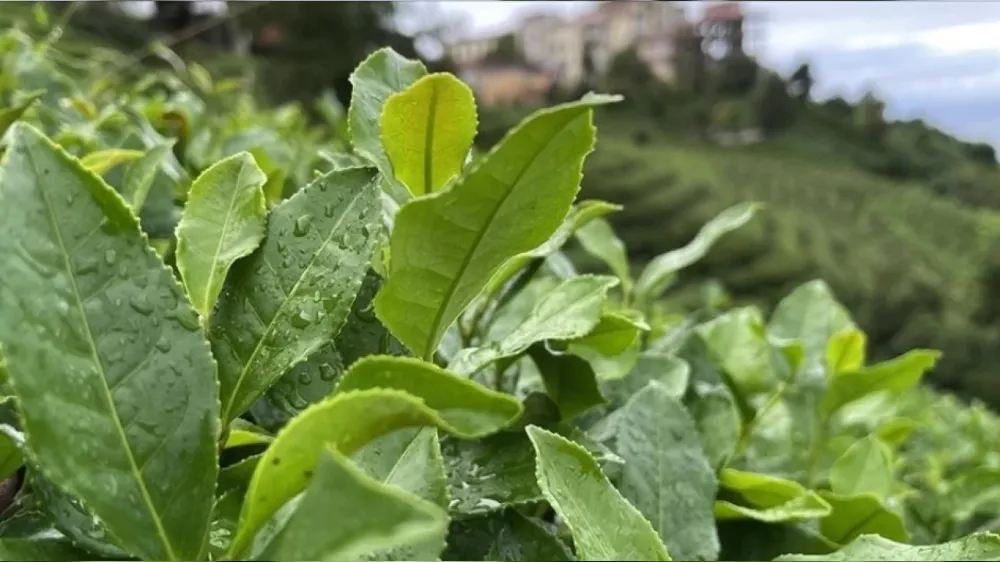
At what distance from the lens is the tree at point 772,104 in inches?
436

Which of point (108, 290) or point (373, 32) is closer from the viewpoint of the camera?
point (108, 290)

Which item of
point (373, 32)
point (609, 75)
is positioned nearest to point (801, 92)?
point (609, 75)

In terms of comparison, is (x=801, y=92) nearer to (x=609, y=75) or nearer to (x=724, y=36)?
(x=609, y=75)

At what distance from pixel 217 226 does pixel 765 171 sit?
1274 centimetres

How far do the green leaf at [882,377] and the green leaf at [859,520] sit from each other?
17 centimetres

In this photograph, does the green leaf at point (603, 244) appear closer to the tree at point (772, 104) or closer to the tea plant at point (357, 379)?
the tea plant at point (357, 379)

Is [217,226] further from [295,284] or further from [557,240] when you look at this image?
[557,240]

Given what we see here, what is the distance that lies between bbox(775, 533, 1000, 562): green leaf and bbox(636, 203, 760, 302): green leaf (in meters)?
0.31

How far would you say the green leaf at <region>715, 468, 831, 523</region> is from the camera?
1.36ft

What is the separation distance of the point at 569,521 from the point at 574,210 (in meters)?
0.25

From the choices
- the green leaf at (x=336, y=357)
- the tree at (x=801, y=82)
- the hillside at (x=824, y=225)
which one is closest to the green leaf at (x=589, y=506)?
the green leaf at (x=336, y=357)

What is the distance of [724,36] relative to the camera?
25.3 ft

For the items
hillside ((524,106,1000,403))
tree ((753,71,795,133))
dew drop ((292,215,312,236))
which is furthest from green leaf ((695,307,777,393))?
tree ((753,71,795,133))

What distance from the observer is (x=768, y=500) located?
469mm
